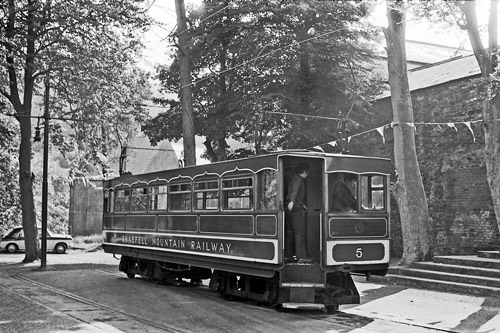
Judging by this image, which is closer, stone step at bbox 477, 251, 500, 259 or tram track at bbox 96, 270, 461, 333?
tram track at bbox 96, 270, 461, 333

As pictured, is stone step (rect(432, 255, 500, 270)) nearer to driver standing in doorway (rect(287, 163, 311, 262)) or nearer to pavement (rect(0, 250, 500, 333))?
pavement (rect(0, 250, 500, 333))

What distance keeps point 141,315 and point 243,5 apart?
1357 cm

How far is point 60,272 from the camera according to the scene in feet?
65.8

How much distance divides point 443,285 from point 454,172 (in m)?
5.68

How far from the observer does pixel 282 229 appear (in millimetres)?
11477

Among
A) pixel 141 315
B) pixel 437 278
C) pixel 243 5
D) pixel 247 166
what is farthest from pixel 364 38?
pixel 141 315

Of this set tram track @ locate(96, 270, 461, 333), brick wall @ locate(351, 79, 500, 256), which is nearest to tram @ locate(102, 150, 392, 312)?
tram track @ locate(96, 270, 461, 333)

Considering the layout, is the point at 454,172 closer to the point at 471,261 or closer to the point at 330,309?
Answer: the point at 471,261

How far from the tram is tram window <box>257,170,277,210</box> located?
0.02 metres

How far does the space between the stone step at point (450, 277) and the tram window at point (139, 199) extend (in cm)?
682

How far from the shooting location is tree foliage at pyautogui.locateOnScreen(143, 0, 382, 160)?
826 inches

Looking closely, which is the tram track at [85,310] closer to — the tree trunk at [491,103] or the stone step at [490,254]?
the tree trunk at [491,103]

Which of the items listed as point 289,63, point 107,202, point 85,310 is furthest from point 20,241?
point 85,310

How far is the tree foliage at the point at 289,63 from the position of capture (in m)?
21.0
